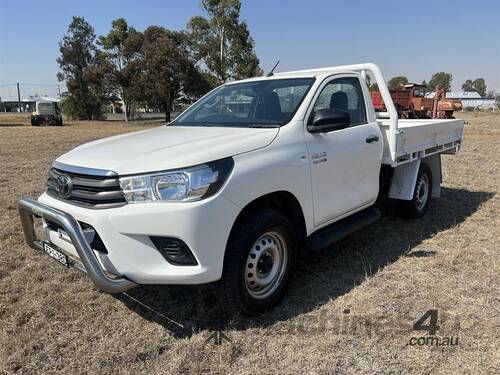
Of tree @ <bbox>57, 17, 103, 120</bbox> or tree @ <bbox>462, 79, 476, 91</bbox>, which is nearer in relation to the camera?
tree @ <bbox>57, 17, 103, 120</bbox>

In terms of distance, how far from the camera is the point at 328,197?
3898 millimetres

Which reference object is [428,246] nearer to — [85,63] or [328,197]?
[328,197]

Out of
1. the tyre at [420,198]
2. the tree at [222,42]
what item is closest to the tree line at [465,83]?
the tree at [222,42]

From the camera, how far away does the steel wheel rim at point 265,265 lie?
3285mm

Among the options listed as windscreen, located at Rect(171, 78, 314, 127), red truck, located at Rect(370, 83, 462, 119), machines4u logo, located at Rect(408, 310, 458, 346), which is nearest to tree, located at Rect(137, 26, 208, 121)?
red truck, located at Rect(370, 83, 462, 119)

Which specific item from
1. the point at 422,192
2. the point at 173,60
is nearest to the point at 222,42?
the point at 173,60

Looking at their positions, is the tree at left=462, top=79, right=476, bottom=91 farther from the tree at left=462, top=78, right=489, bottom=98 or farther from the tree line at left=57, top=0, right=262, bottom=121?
the tree line at left=57, top=0, right=262, bottom=121

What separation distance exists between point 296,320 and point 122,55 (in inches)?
1832

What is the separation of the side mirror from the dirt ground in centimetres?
145

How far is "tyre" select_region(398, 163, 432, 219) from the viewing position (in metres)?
5.77

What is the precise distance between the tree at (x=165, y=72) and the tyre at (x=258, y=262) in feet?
128

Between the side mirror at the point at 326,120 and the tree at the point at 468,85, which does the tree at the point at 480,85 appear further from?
the side mirror at the point at 326,120

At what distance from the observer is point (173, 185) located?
2.78 meters

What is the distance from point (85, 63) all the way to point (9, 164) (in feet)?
160
